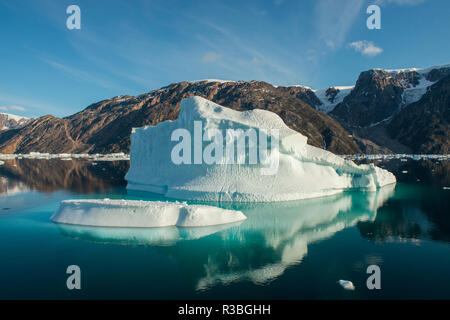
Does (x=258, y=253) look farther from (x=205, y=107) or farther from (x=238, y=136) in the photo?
(x=205, y=107)

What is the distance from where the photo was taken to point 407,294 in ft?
22.1

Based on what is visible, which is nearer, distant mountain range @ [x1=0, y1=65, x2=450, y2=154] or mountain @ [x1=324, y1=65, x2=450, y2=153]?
distant mountain range @ [x1=0, y1=65, x2=450, y2=154]

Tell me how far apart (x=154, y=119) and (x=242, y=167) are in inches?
3243

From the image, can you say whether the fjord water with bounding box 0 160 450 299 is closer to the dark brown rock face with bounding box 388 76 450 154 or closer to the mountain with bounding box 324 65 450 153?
the mountain with bounding box 324 65 450 153

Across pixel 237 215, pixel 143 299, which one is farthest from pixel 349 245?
pixel 143 299

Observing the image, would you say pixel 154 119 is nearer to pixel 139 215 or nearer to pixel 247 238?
pixel 139 215

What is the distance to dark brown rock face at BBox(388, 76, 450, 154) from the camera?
82.5 metres

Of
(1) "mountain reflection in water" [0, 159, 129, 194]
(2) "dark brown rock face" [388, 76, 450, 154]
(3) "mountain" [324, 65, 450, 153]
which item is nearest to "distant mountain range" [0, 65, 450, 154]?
(3) "mountain" [324, 65, 450, 153]

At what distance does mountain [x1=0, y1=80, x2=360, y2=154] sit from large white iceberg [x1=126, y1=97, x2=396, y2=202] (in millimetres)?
56225

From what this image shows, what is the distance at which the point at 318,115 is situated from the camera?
8875cm

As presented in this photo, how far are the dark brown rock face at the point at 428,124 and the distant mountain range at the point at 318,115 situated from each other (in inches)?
9.1

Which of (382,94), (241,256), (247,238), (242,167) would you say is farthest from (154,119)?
(382,94)

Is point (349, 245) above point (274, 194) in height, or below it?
below
